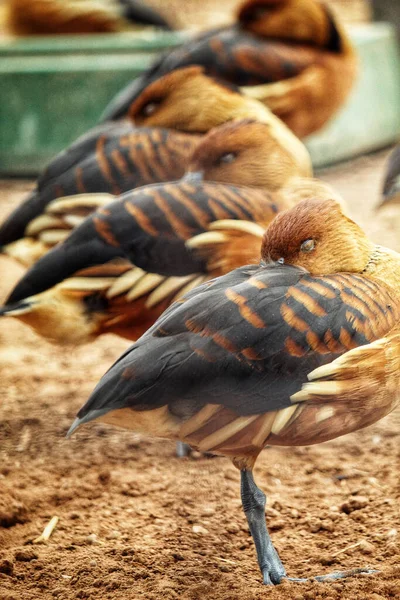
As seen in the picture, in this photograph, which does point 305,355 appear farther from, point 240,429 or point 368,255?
point 368,255

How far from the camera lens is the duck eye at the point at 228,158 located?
418 centimetres

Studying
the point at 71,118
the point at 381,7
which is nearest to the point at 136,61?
the point at 71,118

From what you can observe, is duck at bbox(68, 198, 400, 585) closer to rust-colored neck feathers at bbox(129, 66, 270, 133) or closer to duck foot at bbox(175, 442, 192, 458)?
duck foot at bbox(175, 442, 192, 458)

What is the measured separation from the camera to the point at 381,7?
9.72 metres

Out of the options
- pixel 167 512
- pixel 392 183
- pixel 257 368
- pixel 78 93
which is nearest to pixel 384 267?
pixel 257 368

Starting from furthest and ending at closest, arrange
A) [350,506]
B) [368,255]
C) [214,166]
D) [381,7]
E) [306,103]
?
[381,7] → [306,103] → [214,166] → [350,506] → [368,255]

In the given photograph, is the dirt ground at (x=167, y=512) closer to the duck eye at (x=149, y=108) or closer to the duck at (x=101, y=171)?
the duck at (x=101, y=171)

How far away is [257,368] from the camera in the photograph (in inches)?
101

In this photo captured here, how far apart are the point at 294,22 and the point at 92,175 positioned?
2.20m

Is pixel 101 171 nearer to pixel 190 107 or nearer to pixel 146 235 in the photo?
pixel 190 107

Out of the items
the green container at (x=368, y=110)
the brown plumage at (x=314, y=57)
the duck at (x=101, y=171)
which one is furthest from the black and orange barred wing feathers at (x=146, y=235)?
the green container at (x=368, y=110)

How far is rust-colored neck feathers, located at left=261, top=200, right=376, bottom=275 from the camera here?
288cm

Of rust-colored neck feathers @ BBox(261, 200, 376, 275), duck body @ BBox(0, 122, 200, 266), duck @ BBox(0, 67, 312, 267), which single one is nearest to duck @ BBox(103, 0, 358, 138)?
duck @ BBox(0, 67, 312, 267)

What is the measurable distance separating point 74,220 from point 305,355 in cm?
196
